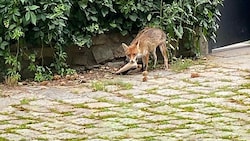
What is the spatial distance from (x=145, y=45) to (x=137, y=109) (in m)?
1.73

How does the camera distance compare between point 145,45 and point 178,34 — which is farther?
point 178,34

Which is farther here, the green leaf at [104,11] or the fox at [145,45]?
the green leaf at [104,11]

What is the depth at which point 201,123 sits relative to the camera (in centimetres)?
482

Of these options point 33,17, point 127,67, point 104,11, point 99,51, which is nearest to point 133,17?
point 104,11

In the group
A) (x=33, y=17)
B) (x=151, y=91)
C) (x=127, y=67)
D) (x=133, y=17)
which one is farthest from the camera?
(x=133, y=17)

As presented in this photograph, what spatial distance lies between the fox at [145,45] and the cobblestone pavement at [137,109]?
7.6 inches

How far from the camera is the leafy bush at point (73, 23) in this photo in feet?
21.3

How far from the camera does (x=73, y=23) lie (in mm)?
7047

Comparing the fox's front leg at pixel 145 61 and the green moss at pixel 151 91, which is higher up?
the fox's front leg at pixel 145 61

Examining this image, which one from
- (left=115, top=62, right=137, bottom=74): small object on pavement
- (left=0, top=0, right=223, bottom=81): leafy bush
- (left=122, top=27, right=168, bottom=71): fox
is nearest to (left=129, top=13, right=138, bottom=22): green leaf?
(left=0, top=0, right=223, bottom=81): leafy bush

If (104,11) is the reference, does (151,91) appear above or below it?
below

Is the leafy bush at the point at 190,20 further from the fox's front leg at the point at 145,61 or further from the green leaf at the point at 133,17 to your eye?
the fox's front leg at the point at 145,61

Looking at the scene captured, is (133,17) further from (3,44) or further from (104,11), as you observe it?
(3,44)

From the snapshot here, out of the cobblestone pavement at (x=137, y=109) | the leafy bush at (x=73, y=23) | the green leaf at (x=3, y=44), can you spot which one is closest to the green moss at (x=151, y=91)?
the cobblestone pavement at (x=137, y=109)
